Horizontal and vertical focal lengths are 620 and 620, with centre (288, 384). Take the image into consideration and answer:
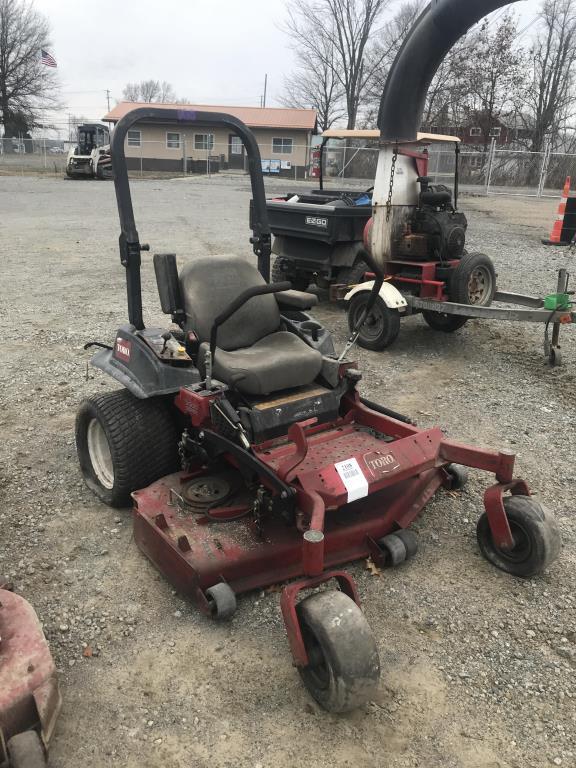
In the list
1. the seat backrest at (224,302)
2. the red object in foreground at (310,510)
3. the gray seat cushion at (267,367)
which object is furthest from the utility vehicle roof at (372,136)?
the red object in foreground at (310,510)

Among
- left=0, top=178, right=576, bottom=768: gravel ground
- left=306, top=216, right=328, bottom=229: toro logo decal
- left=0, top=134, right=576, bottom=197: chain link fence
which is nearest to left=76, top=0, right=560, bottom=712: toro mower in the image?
left=0, top=178, right=576, bottom=768: gravel ground

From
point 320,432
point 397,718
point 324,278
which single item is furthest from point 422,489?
point 324,278

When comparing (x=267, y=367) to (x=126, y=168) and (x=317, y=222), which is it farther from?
(x=317, y=222)

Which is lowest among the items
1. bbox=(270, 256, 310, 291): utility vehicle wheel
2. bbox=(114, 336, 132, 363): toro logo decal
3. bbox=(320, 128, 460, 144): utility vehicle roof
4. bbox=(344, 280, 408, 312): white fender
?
bbox=(270, 256, 310, 291): utility vehicle wheel

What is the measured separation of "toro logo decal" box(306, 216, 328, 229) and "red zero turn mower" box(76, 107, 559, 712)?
11.9 feet

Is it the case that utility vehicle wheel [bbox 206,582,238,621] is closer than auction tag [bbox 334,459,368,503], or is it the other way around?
utility vehicle wheel [bbox 206,582,238,621]

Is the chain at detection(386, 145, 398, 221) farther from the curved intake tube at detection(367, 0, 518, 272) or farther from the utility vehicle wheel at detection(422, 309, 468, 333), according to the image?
the utility vehicle wheel at detection(422, 309, 468, 333)

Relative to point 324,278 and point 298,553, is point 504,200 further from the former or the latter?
point 298,553

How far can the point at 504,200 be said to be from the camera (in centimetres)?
2020

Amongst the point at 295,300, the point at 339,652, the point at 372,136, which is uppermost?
the point at 372,136

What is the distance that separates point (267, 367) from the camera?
3.02 m

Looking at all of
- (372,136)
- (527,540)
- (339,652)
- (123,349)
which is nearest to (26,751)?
(339,652)

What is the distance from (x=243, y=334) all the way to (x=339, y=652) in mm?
1863

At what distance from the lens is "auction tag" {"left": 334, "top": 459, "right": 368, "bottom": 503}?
2.57 m
